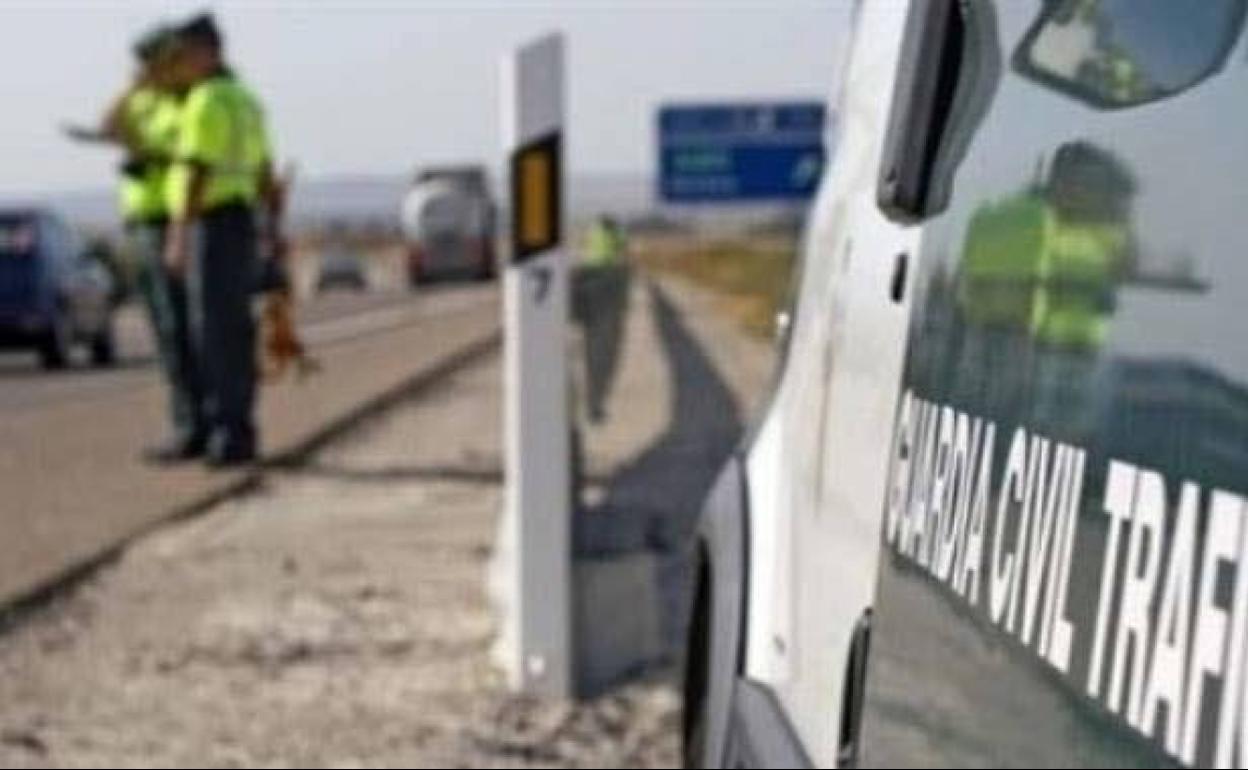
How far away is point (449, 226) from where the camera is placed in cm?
9244

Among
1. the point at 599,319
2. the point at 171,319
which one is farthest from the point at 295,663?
the point at 599,319

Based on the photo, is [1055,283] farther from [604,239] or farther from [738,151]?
[604,239]

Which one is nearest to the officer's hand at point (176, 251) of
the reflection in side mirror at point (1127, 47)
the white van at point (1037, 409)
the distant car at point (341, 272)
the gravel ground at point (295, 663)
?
the gravel ground at point (295, 663)

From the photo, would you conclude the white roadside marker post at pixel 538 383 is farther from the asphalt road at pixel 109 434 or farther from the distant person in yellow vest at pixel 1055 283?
the distant person in yellow vest at pixel 1055 283

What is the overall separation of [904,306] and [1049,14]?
763mm

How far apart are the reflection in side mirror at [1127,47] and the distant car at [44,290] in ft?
109

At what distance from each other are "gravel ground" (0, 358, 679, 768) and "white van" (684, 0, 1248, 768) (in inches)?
154

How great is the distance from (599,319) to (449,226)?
2942 inches

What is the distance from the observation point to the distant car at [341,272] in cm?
10419

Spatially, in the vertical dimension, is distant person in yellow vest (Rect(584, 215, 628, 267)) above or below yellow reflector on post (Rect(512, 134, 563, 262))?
below

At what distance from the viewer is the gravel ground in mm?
8812

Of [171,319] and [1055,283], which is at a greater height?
[1055,283]

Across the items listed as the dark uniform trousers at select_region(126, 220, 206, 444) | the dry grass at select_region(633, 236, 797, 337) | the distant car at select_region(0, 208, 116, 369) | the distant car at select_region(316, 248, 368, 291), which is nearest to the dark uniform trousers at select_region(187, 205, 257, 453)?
the dark uniform trousers at select_region(126, 220, 206, 444)

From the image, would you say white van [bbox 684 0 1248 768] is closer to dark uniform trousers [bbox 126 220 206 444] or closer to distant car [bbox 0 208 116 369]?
dark uniform trousers [bbox 126 220 206 444]
